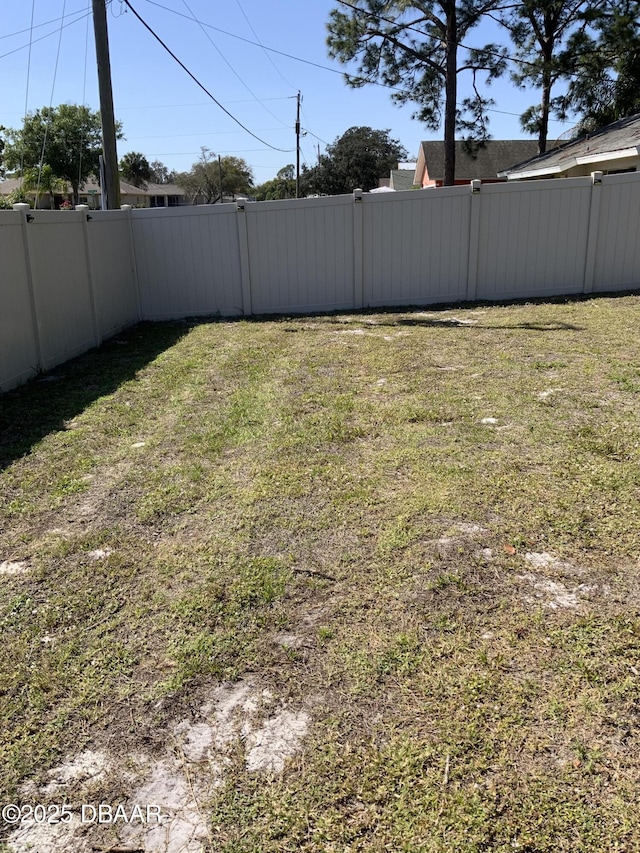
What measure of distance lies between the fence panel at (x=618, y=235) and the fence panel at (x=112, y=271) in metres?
7.11

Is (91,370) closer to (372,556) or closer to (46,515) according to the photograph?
(46,515)

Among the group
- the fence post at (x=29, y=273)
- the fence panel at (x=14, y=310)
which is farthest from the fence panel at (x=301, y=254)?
the fence panel at (x=14, y=310)

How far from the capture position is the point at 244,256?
34.4 feet

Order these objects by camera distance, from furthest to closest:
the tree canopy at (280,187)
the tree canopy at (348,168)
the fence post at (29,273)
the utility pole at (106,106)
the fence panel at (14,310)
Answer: the tree canopy at (280,187) < the tree canopy at (348,168) < the utility pole at (106,106) < the fence post at (29,273) < the fence panel at (14,310)

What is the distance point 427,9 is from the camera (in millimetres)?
17609

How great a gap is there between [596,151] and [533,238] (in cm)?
489

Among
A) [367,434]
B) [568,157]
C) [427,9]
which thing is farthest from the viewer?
[427,9]

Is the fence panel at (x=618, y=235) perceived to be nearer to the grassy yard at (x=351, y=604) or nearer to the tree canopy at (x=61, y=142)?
the grassy yard at (x=351, y=604)

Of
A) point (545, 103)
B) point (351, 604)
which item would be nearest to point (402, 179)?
point (545, 103)

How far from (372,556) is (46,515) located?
1.84 meters

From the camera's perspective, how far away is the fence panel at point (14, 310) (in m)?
6.12

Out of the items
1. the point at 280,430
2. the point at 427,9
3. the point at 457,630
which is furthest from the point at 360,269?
the point at 427,9

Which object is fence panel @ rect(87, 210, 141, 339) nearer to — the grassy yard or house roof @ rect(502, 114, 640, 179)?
the grassy yard

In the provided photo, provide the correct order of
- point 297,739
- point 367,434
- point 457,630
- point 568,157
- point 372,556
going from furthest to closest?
1. point 568,157
2. point 367,434
3. point 372,556
4. point 457,630
5. point 297,739
